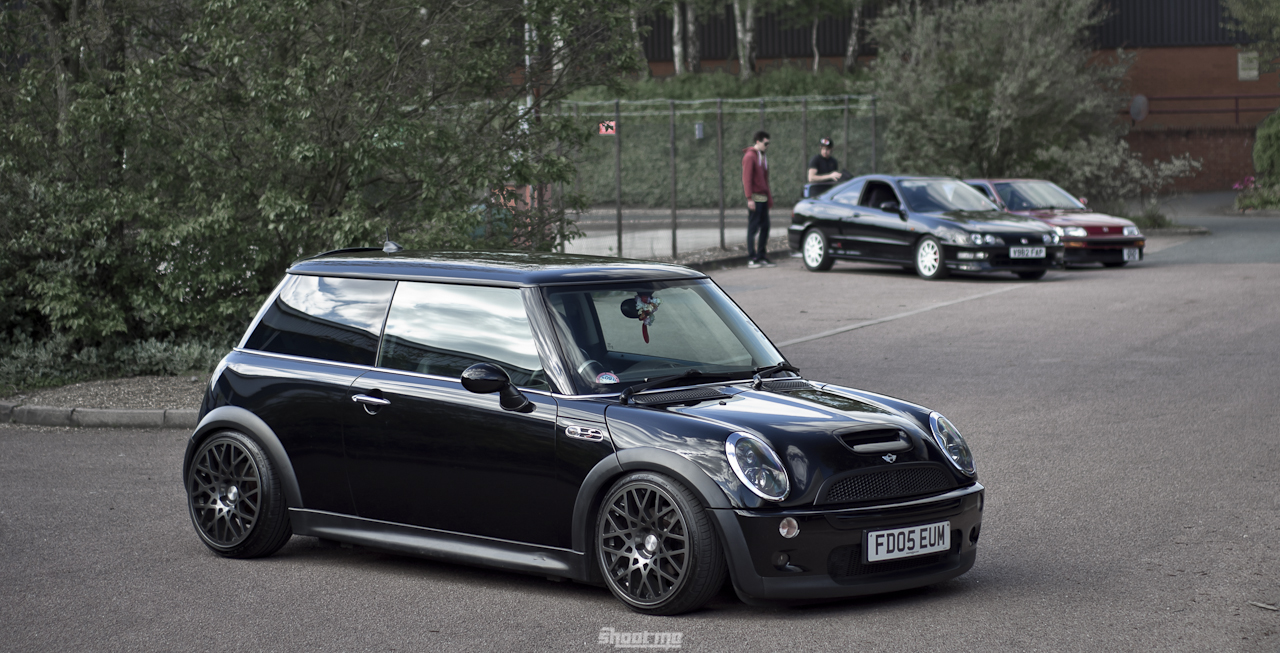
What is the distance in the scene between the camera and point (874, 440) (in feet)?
18.2

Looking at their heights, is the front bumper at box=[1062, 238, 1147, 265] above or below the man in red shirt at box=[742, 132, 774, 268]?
below

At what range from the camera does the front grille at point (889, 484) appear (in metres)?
5.33

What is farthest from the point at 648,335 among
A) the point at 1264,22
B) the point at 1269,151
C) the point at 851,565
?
the point at 1264,22

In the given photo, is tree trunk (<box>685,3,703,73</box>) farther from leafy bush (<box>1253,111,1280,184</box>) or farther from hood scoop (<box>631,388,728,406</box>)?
hood scoop (<box>631,388,728,406</box>)

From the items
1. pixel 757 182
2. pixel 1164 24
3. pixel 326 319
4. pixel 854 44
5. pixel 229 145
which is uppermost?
pixel 1164 24

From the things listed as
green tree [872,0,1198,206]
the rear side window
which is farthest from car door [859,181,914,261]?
the rear side window

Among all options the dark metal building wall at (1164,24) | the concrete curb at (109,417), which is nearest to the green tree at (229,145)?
the concrete curb at (109,417)

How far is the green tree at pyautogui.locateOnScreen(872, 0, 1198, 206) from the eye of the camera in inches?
1251

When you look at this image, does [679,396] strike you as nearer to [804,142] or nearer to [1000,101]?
[804,142]

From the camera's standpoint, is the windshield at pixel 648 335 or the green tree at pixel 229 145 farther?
the green tree at pixel 229 145

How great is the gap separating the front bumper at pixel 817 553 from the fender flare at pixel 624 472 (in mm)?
89

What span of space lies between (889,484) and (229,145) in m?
8.35

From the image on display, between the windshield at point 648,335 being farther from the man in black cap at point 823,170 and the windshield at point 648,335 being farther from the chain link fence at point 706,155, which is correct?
the chain link fence at point 706,155

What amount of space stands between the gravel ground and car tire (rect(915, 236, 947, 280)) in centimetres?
1196
